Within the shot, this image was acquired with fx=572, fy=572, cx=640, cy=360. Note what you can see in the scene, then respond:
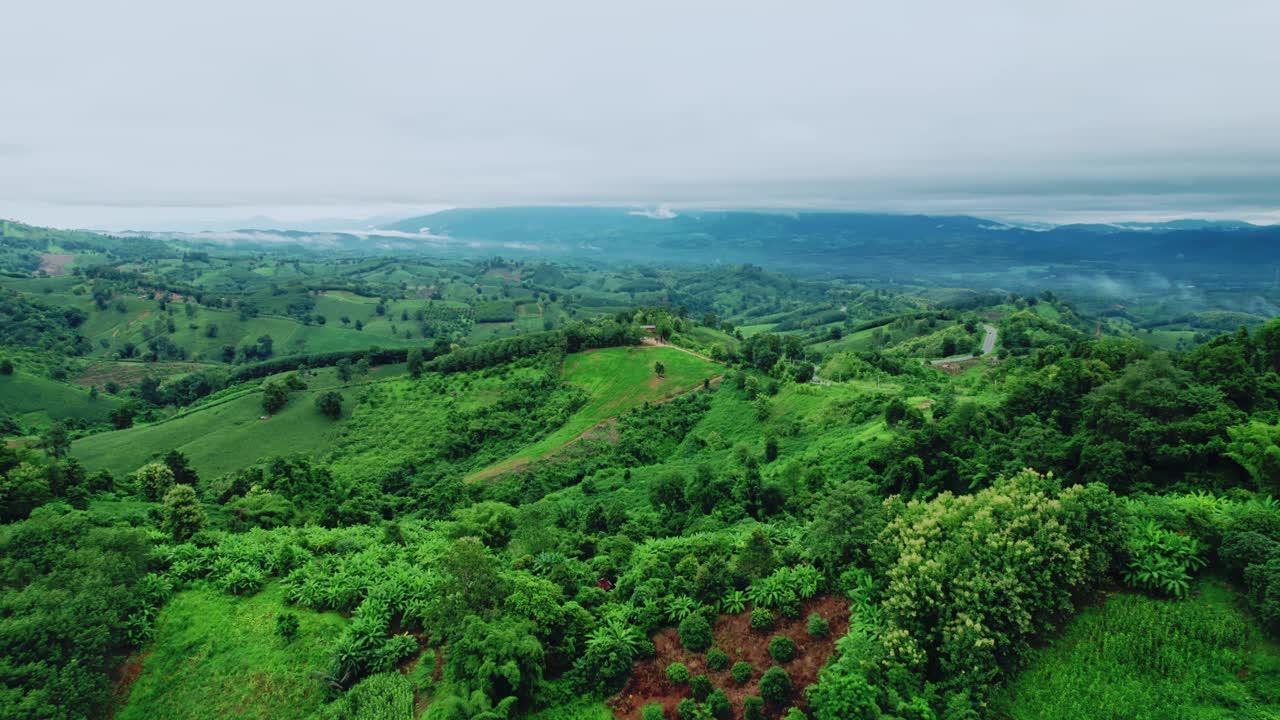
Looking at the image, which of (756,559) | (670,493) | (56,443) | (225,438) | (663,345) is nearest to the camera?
(756,559)

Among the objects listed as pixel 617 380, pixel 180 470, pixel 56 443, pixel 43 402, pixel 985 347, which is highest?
pixel 180 470

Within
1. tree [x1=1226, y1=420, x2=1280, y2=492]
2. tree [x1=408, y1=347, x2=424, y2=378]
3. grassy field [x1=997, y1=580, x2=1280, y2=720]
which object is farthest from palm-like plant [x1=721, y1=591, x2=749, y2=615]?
tree [x1=408, y1=347, x2=424, y2=378]

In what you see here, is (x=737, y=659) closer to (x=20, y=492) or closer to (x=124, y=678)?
(x=124, y=678)

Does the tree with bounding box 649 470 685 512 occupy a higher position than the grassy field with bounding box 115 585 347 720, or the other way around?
the grassy field with bounding box 115 585 347 720

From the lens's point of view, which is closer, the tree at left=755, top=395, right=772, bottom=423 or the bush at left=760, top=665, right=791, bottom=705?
the bush at left=760, top=665, right=791, bottom=705

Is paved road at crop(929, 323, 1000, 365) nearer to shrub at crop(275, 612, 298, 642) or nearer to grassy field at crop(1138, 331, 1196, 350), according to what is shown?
grassy field at crop(1138, 331, 1196, 350)

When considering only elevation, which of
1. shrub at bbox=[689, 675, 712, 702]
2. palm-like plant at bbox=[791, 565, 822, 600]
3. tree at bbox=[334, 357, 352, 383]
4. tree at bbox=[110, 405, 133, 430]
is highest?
palm-like plant at bbox=[791, 565, 822, 600]

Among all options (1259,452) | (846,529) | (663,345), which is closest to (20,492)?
(846,529)
